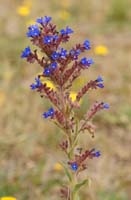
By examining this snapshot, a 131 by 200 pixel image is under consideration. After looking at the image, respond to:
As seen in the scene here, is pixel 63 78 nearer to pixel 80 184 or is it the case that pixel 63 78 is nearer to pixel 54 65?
pixel 54 65

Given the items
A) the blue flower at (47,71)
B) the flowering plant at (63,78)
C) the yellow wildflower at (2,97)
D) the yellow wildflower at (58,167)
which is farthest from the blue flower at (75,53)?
the yellow wildflower at (2,97)

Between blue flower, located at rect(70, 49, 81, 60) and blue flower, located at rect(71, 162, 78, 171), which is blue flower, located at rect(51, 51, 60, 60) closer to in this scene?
blue flower, located at rect(70, 49, 81, 60)

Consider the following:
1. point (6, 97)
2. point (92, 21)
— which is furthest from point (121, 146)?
point (92, 21)

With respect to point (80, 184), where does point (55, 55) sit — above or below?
above

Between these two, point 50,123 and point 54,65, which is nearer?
point 54,65

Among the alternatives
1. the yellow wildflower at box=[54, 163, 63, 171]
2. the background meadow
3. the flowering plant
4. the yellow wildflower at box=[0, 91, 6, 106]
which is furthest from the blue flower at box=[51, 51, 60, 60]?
the yellow wildflower at box=[0, 91, 6, 106]

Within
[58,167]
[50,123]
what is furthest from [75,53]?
[50,123]

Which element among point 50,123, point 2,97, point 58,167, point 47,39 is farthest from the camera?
point 2,97

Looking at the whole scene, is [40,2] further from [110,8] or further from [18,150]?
[18,150]
